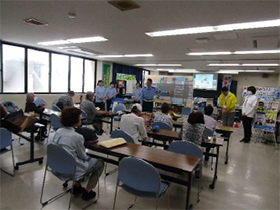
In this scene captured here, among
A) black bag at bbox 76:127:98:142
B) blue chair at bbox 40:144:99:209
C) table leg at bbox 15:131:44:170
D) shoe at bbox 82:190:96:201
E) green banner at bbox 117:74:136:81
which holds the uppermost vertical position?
green banner at bbox 117:74:136:81

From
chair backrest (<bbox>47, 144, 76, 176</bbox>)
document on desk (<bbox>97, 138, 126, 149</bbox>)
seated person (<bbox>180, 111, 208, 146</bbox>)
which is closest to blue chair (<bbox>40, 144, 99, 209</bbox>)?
chair backrest (<bbox>47, 144, 76, 176</bbox>)

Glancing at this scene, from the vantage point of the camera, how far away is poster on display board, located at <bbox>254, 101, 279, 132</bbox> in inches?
222

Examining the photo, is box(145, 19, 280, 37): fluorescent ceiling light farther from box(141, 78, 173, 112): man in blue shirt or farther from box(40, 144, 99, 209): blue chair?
box(40, 144, 99, 209): blue chair

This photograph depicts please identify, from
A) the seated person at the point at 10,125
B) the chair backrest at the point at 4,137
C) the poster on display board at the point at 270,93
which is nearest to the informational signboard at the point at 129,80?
the poster on display board at the point at 270,93

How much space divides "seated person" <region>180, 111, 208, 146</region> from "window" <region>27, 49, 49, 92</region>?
6.49 metres

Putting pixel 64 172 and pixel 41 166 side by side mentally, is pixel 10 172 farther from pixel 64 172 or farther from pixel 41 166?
pixel 64 172

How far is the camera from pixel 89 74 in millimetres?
9508

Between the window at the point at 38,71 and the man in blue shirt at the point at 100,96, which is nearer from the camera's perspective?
the window at the point at 38,71

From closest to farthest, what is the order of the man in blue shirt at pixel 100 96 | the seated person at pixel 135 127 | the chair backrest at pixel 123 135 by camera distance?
the chair backrest at pixel 123 135
the seated person at pixel 135 127
the man in blue shirt at pixel 100 96

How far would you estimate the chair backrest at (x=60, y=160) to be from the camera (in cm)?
196

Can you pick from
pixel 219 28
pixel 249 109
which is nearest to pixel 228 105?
pixel 249 109

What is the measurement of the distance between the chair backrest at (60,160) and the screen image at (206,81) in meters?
10.9

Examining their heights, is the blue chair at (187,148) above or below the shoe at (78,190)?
above

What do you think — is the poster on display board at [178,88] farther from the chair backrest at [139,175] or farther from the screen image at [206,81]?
the chair backrest at [139,175]
